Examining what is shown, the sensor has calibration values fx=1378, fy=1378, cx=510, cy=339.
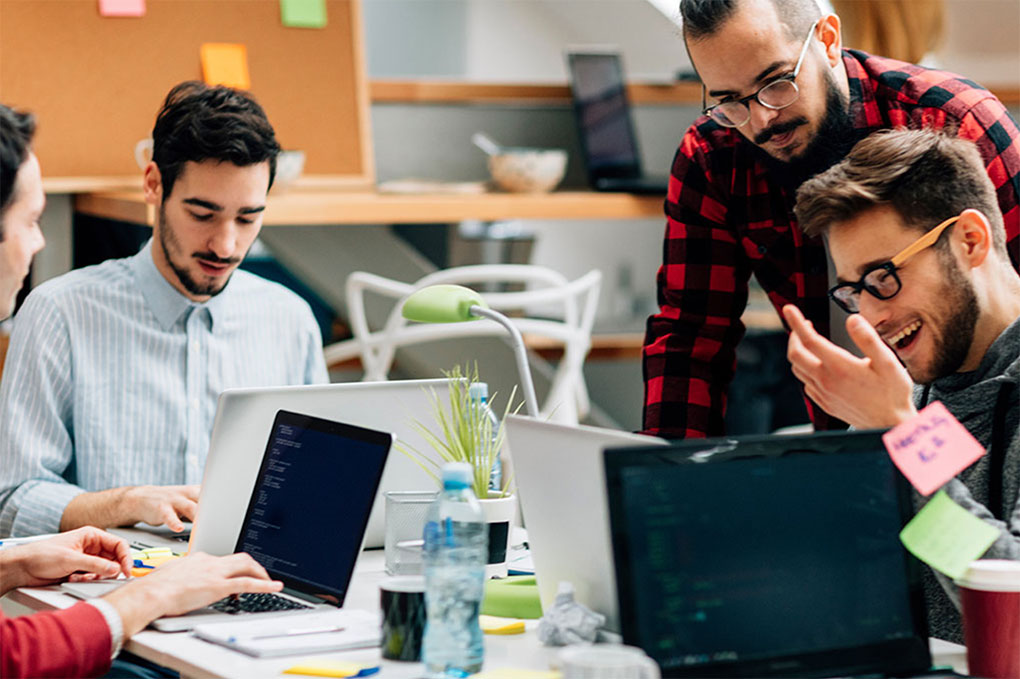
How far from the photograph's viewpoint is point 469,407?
1.82 meters

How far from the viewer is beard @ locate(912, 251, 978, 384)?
166cm

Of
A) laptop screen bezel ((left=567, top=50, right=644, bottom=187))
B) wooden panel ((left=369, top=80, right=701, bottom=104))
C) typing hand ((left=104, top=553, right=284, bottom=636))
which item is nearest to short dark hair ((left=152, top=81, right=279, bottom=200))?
Answer: typing hand ((left=104, top=553, right=284, bottom=636))

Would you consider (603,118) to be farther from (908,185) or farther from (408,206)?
(908,185)

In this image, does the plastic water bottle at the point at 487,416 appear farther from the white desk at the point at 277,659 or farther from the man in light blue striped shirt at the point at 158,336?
the man in light blue striped shirt at the point at 158,336

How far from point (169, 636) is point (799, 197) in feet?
3.07

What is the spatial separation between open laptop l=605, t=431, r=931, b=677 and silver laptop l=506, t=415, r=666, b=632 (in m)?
0.09

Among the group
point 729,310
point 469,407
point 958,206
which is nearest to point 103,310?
point 469,407

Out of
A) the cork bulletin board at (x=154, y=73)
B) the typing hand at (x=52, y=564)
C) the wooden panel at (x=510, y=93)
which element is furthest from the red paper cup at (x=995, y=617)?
the wooden panel at (x=510, y=93)

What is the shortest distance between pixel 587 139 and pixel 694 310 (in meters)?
1.61

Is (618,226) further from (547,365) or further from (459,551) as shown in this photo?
(459,551)

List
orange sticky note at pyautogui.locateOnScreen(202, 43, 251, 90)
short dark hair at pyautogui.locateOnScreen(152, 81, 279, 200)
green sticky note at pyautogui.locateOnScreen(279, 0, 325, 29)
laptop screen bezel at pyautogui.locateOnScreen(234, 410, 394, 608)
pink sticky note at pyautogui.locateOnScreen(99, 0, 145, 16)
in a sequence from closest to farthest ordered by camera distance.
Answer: laptop screen bezel at pyautogui.locateOnScreen(234, 410, 394, 608), short dark hair at pyautogui.locateOnScreen(152, 81, 279, 200), pink sticky note at pyautogui.locateOnScreen(99, 0, 145, 16), orange sticky note at pyautogui.locateOnScreen(202, 43, 251, 90), green sticky note at pyautogui.locateOnScreen(279, 0, 325, 29)

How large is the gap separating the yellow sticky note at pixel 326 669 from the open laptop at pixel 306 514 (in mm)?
222

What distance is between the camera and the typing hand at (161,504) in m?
2.05

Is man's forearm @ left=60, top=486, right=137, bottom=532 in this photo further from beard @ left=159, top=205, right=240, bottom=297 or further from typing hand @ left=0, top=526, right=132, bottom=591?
beard @ left=159, top=205, right=240, bottom=297
